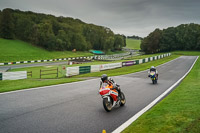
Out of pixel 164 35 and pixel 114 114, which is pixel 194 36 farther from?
pixel 114 114

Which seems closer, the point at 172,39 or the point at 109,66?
the point at 109,66

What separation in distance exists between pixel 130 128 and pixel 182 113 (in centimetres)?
260

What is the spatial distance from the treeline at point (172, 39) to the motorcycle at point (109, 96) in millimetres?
95613

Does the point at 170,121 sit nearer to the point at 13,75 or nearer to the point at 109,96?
the point at 109,96

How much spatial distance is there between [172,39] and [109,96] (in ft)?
337

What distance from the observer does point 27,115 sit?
266 inches

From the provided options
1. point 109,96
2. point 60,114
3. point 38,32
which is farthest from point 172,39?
point 60,114

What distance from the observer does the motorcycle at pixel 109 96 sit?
7.53 metres

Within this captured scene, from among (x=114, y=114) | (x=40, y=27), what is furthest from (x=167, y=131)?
(x=40, y=27)

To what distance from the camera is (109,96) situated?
7.83 meters

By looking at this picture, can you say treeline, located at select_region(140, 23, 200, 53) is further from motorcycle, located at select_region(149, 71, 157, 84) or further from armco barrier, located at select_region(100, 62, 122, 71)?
motorcycle, located at select_region(149, 71, 157, 84)

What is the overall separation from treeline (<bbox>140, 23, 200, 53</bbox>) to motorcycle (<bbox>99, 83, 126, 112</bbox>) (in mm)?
95613

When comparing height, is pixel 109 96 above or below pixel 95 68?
above

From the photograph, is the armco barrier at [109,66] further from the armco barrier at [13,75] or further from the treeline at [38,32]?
the treeline at [38,32]
